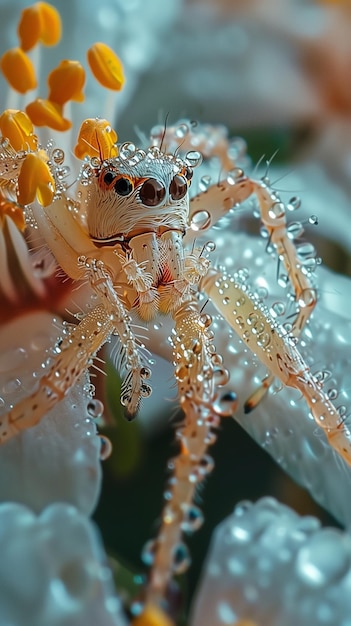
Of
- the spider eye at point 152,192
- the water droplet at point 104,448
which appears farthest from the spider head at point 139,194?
the water droplet at point 104,448

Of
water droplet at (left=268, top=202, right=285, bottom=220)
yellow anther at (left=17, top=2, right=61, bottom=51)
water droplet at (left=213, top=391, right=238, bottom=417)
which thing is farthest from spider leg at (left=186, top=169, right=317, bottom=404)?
yellow anther at (left=17, top=2, right=61, bottom=51)

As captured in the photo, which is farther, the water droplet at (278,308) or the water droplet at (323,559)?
the water droplet at (278,308)

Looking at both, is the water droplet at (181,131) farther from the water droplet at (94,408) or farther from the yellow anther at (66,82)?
the water droplet at (94,408)

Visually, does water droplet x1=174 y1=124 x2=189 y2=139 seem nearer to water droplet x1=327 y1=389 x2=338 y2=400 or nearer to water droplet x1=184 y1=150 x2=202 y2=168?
water droplet x1=184 y1=150 x2=202 y2=168

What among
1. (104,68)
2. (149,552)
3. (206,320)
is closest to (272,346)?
(206,320)

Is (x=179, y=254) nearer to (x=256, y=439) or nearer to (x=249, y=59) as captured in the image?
(x=256, y=439)

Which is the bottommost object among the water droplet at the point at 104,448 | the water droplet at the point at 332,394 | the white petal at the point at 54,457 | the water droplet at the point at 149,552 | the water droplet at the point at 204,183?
the white petal at the point at 54,457
